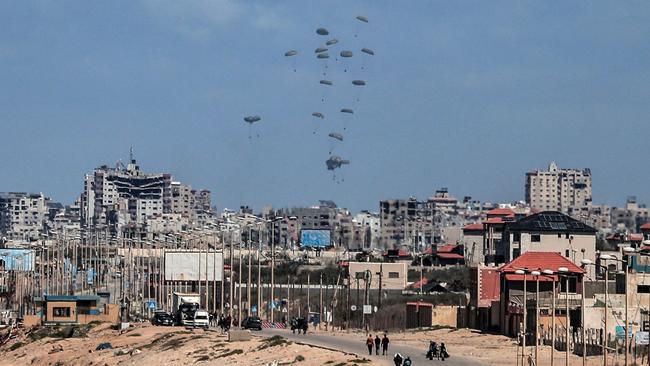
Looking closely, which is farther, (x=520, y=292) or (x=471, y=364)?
(x=520, y=292)

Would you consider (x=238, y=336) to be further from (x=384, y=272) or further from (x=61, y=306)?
(x=384, y=272)

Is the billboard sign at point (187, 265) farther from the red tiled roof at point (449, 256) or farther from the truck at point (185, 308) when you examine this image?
the red tiled roof at point (449, 256)

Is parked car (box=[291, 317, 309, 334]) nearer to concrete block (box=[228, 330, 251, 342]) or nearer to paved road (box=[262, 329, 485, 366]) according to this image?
paved road (box=[262, 329, 485, 366])

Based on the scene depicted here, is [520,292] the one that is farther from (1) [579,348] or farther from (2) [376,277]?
(2) [376,277]

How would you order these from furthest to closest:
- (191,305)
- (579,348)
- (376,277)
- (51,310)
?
(376,277)
(51,310)
(191,305)
(579,348)

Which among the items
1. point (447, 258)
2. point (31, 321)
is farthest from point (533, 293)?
point (447, 258)

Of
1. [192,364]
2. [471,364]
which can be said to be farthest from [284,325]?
[471,364]

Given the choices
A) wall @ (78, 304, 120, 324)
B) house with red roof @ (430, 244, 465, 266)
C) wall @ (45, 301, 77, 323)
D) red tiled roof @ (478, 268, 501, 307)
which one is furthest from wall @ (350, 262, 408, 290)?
red tiled roof @ (478, 268, 501, 307)

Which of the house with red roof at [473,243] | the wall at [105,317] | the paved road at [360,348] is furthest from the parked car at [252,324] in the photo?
the house with red roof at [473,243]

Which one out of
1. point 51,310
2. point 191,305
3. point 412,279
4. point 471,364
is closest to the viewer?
point 471,364
